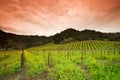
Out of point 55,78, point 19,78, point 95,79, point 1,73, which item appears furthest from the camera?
point 1,73

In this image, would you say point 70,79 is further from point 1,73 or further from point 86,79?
point 1,73

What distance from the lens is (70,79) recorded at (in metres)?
10.7

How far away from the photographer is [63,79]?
417 inches

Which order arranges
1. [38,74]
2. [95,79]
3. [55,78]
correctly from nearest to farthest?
[95,79], [55,78], [38,74]

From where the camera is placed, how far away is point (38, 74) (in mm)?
13250

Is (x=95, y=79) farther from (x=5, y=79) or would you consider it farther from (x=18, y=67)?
(x=18, y=67)

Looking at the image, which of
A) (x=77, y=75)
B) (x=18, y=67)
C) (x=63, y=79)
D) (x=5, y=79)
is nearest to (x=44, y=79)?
(x=63, y=79)

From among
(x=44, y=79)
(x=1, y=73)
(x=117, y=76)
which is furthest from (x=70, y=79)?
(x=1, y=73)

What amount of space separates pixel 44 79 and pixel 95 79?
3507 mm

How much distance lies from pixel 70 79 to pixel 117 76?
9.67 ft

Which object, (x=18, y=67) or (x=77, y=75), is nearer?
(x=77, y=75)

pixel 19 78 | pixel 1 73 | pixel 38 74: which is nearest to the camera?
pixel 19 78

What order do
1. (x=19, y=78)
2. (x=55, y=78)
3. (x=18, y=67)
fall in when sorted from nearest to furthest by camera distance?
(x=55, y=78) < (x=19, y=78) < (x=18, y=67)

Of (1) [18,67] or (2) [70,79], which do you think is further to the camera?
(1) [18,67]
